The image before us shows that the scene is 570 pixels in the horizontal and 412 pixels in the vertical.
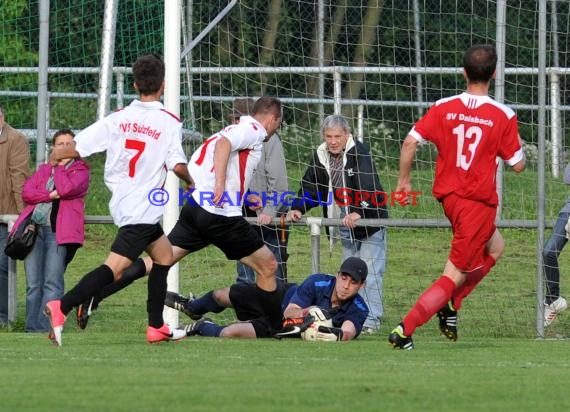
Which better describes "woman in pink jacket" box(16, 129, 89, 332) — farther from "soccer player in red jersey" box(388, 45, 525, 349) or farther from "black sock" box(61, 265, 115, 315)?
"soccer player in red jersey" box(388, 45, 525, 349)

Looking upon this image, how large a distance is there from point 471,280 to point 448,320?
0.39m

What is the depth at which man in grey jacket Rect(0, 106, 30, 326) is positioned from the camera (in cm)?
1225

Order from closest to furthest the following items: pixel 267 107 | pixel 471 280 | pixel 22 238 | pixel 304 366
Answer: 1. pixel 304 366
2. pixel 471 280
3. pixel 267 107
4. pixel 22 238

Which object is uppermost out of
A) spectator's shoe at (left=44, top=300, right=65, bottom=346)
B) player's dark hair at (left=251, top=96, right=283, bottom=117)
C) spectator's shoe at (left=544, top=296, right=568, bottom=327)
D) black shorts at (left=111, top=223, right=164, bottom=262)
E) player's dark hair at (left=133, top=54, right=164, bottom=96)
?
player's dark hair at (left=133, top=54, right=164, bottom=96)

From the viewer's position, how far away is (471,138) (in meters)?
9.33

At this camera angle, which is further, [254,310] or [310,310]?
[254,310]

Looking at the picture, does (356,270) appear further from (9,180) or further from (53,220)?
(9,180)

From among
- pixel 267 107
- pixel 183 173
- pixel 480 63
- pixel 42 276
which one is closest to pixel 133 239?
pixel 183 173

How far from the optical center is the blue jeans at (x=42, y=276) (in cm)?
1180

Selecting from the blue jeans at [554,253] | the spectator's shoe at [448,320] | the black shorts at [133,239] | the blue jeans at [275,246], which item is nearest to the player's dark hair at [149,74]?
the black shorts at [133,239]

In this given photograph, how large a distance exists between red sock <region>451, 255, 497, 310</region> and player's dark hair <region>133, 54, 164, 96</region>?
2547 millimetres

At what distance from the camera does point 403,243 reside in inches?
627

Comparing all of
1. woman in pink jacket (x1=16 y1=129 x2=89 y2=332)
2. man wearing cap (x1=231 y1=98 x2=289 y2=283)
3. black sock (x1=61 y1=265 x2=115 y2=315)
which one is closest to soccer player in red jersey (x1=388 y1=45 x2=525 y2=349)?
black sock (x1=61 y1=265 x2=115 y2=315)

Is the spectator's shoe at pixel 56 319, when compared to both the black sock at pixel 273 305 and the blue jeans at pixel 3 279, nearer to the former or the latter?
the black sock at pixel 273 305
